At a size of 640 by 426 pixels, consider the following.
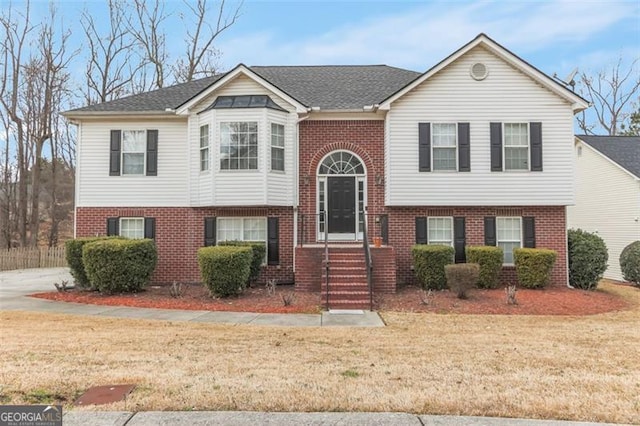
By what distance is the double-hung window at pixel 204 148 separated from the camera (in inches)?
524

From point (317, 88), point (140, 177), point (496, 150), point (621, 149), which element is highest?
point (317, 88)

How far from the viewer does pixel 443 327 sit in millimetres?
8008

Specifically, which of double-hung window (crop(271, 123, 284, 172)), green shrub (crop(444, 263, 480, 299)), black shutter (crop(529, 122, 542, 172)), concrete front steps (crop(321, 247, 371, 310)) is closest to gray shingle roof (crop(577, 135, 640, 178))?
black shutter (crop(529, 122, 542, 172))

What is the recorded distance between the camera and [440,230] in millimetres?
13398

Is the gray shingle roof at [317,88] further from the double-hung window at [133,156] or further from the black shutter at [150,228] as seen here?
the black shutter at [150,228]

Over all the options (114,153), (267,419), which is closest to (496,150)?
(267,419)

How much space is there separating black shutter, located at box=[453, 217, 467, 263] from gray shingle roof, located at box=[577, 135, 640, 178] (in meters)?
9.39

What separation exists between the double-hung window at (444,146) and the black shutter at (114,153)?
10.1 meters

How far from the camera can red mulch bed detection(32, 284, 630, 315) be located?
32.7ft

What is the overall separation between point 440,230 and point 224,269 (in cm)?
676

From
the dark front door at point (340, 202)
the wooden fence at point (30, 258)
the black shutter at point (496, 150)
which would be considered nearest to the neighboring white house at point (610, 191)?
the black shutter at point (496, 150)

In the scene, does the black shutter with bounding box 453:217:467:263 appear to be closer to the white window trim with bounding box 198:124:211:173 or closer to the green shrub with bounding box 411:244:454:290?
the green shrub with bounding box 411:244:454:290

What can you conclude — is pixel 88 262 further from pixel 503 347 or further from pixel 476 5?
pixel 476 5

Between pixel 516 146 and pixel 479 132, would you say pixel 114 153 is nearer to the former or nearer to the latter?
pixel 479 132
